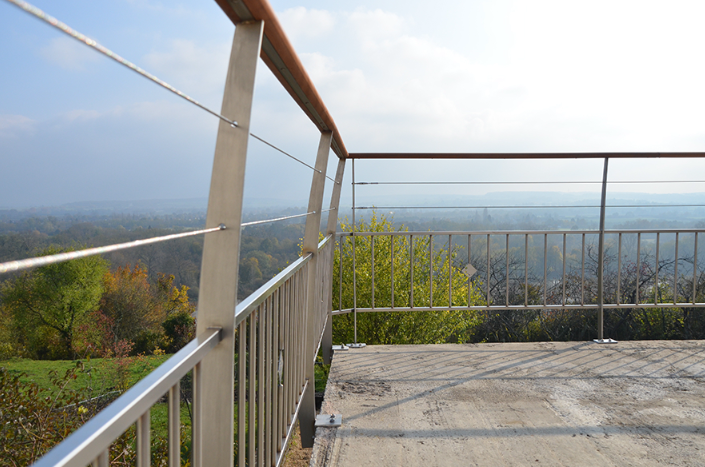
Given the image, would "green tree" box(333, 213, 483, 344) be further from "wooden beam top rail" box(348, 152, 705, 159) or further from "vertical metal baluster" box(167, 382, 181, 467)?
"vertical metal baluster" box(167, 382, 181, 467)

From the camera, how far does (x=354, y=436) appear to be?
1930 millimetres

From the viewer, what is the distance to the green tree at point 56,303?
3.47 ft

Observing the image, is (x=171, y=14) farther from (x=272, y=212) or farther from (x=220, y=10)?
(x=272, y=212)

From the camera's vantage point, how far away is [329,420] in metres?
2.05

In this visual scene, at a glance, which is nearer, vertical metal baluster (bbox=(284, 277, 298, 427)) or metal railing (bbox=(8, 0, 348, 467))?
metal railing (bbox=(8, 0, 348, 467))

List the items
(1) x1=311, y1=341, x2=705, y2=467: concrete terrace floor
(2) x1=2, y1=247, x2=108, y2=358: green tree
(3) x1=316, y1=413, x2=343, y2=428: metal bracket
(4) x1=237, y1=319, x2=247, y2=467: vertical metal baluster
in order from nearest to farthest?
(4) x1=237, y1=319, x2=247, y2=467: vertical metal baluster, (2) x1=2, y1=247, x2=108, y2=358: green tree, (1) x1=311, y1=341, x2=705, y2=467: concrete terrace floor, (3) x1=316, y1=413, x2=343, y2=428: metal bracket

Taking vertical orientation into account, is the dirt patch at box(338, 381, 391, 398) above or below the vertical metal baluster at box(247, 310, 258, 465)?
below

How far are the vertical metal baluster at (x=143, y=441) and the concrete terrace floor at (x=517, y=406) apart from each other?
1.32 meters

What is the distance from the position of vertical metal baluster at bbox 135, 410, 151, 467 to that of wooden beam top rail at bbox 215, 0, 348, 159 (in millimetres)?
594

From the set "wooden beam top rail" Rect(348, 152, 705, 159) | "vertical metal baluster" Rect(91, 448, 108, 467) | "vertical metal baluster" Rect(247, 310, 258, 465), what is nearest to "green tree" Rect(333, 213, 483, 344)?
"wooden beam top rail" Rect(348, 152, 705, 159)

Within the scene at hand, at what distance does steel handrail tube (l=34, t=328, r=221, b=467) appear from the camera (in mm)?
386

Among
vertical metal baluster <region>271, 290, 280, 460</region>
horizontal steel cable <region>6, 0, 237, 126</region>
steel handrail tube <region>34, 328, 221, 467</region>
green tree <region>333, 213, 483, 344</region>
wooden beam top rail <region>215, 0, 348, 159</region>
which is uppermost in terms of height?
wooden beam top rail <region>215, 0, 348, 159</region>

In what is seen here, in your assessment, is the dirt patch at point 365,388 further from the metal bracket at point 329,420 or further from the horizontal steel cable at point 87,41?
the horizontal steel cable at point 87,41

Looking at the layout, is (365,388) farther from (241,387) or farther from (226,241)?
(226,241)
